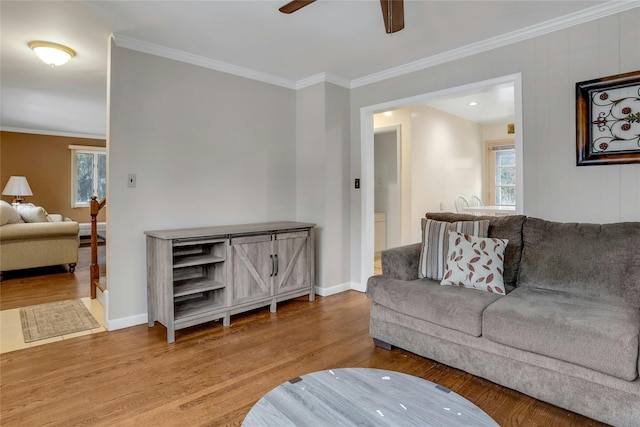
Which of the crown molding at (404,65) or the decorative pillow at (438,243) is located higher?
the crown molding at (404,65)

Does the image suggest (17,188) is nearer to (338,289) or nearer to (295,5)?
(338,289)

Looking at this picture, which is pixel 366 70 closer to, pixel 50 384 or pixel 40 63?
pixel 40 63

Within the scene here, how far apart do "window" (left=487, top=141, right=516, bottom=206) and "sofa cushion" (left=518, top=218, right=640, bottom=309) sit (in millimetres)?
4930

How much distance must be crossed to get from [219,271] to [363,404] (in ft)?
6.83

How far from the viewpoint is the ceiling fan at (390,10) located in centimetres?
177

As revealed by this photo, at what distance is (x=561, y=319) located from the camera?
5.95 feet

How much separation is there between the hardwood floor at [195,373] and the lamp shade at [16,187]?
17.8ft

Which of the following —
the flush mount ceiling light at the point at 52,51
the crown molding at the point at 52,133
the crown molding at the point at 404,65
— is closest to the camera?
the crown molding at the point at 404,65

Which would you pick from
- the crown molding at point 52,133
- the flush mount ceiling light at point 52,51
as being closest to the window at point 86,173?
the crown molding at point 52,133

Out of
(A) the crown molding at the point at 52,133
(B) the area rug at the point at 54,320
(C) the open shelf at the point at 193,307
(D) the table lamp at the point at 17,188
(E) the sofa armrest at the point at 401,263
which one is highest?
(A) the crown molding at the point at 52,133

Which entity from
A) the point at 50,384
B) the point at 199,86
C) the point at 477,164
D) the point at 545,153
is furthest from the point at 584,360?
the point at 477,164

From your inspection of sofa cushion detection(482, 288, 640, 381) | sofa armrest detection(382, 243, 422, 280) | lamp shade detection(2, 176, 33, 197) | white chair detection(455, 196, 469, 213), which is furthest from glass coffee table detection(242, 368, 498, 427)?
lamp shade detection(2, 176, 33, 197)

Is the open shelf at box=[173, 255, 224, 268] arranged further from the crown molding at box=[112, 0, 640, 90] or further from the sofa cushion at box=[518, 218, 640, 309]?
the sofa cushion at box=[518, 218, 640, 309]

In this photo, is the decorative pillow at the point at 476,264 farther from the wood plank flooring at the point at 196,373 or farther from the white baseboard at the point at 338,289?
the white baseboard at the point at 338,289
